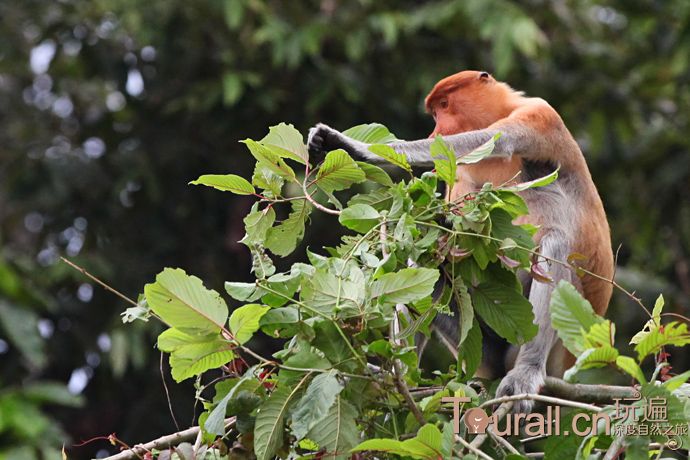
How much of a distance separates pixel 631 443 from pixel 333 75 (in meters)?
5.07

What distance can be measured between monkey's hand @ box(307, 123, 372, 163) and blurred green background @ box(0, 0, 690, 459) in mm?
3504

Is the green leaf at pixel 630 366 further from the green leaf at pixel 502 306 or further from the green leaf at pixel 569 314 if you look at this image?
the green leaf at pixel 502 306

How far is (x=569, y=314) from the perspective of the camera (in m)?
1.98

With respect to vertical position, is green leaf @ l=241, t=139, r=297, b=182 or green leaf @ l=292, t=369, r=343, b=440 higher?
green leaf @ l=241, t=139, r=297, b=182

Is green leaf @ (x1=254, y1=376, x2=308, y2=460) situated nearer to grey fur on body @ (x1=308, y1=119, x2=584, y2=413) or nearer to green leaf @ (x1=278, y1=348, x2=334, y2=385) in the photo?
green leaf @ (x1=278, y1=348, x2=334, y2=385)

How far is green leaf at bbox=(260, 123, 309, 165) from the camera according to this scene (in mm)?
2336

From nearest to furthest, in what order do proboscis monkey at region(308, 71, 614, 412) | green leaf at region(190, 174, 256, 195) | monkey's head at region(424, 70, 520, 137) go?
green leaf at region(190, 174, 256, 195) < proboscis monkey at region(308, 71, 614, 412) < monkey's head at region(424, 70, 520, 137)

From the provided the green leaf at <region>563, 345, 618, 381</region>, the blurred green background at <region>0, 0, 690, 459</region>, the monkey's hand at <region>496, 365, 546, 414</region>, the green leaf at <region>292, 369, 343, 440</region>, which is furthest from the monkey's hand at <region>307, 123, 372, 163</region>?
the blurred green background at <region>0, 0, 690, 459</region>

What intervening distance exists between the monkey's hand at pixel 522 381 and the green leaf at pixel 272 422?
2.94 feet

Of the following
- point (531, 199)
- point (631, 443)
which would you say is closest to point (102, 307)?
point (531, 199)

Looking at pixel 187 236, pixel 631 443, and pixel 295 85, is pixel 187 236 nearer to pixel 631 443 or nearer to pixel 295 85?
pixel 295 85

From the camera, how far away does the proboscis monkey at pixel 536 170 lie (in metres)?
3.06

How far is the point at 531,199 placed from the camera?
339 cm

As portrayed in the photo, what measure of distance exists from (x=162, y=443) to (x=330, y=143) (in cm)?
95
